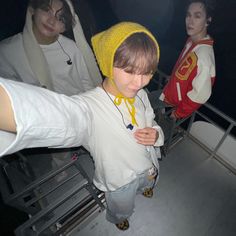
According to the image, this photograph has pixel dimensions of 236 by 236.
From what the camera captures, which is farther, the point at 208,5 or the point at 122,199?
the point at 208,5

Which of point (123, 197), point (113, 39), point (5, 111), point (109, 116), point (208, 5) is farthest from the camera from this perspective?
point (208, 5)

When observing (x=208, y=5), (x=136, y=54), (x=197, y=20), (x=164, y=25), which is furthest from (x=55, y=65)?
(x=164, y=25)

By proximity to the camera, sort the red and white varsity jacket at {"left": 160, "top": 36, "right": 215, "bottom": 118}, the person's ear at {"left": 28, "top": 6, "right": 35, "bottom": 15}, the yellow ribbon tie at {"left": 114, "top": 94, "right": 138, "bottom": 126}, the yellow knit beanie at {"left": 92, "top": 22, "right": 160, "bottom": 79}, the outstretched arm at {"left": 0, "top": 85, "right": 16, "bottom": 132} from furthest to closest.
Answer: the red and white varsity jacket at {"left": 160, "top": 36, "right": 215, "bottom": 118} < the person's ear at {"left": 28, "top": 6, "right": 35, "bottom": 15} < the yellow ribbon tie at {"left": 114, "top": 94, "right": 138, "bottom": 126} < the yellow knit beanie at {"left": 92, "top": 22, "right": 160, "bottom": 79} < the outstretched arm at {"left": 0, "top": 85, "right": 16, "bottom": 132}

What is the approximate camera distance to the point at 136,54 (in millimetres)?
737

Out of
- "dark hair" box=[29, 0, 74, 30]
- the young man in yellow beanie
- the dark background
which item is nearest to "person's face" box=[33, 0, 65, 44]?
"dark hair" box=[29, 0, 74, 30]

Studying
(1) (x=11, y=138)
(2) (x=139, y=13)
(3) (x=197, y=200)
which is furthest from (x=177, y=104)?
(2) (x=139, y=13)

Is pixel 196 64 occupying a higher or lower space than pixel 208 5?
lower

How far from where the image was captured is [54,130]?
516 millimetres

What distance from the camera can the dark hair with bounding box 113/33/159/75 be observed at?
2.42 ft

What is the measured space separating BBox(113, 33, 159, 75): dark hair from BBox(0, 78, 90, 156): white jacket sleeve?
29 cm

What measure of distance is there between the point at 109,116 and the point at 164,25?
2.48 m

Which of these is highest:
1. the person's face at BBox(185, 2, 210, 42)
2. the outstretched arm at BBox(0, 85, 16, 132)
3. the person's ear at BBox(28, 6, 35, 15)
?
the person's face at BBox(185, 2, 210, 42)

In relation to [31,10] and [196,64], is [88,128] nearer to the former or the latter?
[31,10]

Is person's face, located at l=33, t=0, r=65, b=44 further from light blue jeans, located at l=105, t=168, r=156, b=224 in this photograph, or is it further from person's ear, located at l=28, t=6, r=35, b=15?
light blue jeans, located at l=105, t=168, r=156, b=224
